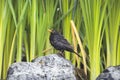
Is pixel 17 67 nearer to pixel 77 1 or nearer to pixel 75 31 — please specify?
pixel 75 31

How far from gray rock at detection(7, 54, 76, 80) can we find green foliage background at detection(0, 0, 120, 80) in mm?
577

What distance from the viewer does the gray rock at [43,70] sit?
3.00 m

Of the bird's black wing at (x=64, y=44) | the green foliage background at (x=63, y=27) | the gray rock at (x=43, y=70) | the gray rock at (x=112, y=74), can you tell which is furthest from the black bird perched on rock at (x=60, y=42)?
the gray rock at (x=112, y=74)

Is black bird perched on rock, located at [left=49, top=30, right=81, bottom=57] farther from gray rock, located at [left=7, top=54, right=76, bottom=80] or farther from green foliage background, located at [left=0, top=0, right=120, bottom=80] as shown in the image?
gray rock, located at [left=7, top=54, right=76, bottom=80]

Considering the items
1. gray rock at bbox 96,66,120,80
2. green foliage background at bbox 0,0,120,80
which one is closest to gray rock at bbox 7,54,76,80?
gray rock at bbox 96,66,120,80

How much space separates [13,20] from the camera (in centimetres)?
396

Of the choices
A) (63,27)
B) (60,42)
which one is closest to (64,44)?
(60,42)

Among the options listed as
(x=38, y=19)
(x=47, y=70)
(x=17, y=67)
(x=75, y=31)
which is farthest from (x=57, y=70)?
(x=38, y=19)

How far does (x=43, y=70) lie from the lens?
3076 millimetres

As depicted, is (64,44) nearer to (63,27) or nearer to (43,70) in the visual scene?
(63,27)

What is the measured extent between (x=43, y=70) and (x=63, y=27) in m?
1.00

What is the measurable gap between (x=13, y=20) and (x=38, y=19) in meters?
0.27

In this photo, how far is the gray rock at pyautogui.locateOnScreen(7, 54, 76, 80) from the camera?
3004 millimetres

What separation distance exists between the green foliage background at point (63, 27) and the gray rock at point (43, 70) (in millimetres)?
577
